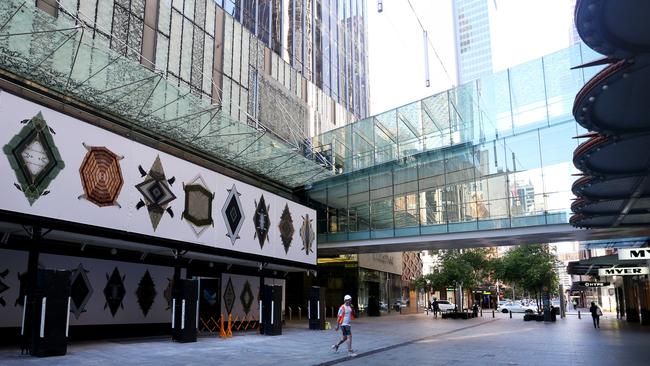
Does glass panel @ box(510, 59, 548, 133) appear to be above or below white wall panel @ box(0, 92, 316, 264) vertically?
above

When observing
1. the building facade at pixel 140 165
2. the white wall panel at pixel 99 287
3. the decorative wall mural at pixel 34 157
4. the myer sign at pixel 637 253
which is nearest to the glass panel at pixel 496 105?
the myer sign at pixel 637 253

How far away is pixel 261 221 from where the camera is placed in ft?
86.6

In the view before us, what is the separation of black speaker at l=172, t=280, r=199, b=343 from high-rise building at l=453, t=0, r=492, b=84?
2251 cm

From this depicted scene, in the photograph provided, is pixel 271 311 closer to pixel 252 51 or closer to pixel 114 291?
pixel 114 291

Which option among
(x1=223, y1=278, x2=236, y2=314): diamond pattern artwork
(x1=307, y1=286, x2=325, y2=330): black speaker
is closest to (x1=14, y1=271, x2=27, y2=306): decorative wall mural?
(x1=223, y1=278, x2=236, y2=314): diamond pattern artwork

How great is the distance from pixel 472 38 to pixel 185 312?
2989 cm

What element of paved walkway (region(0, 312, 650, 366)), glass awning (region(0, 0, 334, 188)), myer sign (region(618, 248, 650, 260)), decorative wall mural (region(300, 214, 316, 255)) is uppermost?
glass awning (region(0, 0, 334, 188))

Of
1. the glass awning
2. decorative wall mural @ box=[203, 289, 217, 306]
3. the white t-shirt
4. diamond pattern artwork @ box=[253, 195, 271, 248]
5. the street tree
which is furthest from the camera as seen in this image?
the street tree

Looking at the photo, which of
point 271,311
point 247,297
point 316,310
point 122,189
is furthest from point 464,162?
point 122,189

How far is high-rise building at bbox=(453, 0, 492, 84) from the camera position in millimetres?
33625

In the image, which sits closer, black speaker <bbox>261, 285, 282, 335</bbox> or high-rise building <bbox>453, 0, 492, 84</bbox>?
black speaker <bbox>261, 285, 282, 335</bbox>

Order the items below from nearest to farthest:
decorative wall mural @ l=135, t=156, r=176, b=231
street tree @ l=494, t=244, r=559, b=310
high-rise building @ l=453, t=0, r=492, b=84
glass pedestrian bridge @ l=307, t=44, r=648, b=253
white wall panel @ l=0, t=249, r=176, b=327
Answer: white wall panel @ l=0, t=249, r=176, b=327
decorative wall mural @ l=135, t=156, r=176, b=231
glass pedestrian bridge @ l=307, t=44, r=648, b=253
high-rise building @ l=453, t=0, r=492, b=84
street tree @ l=494, t=244, r=559, b=310

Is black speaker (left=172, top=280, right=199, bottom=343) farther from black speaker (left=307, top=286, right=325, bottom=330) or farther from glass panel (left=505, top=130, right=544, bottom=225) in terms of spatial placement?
glass panel (left=505, top=130, right=544, bottom=225)

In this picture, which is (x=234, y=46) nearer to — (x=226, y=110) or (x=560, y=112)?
(x=226, y=110)
